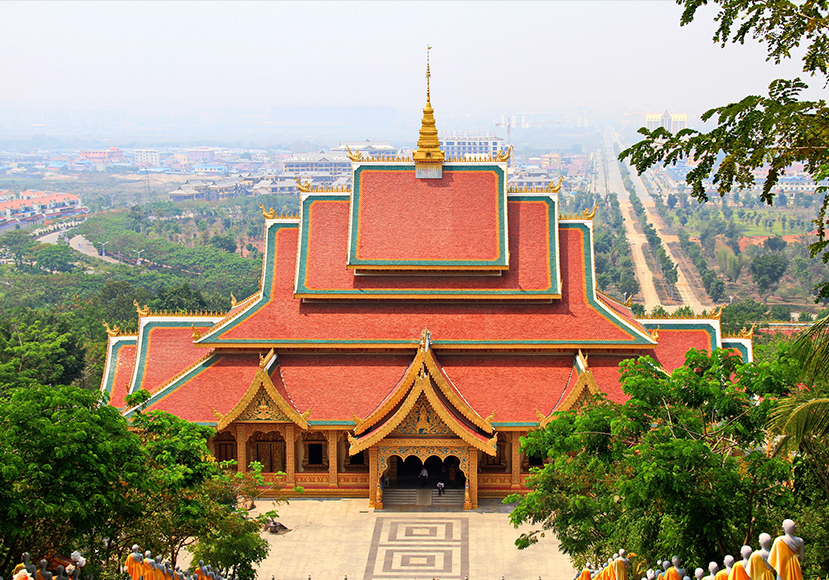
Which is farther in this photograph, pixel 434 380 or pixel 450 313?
pixel 450 313

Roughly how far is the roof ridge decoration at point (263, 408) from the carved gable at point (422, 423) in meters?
3.51

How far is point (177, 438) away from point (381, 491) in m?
10.9

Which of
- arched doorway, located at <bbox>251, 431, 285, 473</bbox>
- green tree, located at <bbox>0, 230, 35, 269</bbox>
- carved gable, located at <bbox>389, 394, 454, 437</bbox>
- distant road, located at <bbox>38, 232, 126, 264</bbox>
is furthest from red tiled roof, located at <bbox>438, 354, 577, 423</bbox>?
distant road, located at <bbox>38, 232, 126, 264</bbox>

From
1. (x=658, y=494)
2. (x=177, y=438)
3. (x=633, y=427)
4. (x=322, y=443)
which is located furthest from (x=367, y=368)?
(x=658, y=494)

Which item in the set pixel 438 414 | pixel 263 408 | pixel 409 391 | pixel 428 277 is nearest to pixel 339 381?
pixel 263 408

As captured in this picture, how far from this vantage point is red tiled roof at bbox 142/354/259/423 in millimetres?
31250

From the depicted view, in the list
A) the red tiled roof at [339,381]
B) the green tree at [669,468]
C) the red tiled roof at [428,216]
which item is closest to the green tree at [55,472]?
the green tree at [669,468]

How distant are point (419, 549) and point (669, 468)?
12.1 m

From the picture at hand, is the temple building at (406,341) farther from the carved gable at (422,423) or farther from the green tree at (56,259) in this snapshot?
the green tree at (56,259)

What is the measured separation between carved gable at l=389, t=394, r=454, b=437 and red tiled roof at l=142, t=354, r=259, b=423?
254 inches

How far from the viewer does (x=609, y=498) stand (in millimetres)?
21953

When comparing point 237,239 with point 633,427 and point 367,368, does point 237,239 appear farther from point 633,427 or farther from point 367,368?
point 633,427

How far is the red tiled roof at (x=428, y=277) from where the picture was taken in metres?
34.5

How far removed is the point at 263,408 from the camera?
101ft
